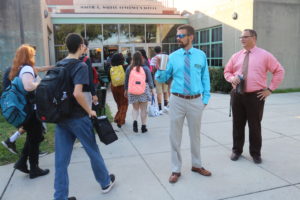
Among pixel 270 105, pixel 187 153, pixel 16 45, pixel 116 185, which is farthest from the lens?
pixel 16 45

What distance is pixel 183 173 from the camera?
12.9 ft

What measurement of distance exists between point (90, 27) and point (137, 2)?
11.3 feet

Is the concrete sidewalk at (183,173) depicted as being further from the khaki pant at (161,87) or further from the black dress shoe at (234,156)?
the khaki pant at (161,87)

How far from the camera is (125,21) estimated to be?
16.8 m

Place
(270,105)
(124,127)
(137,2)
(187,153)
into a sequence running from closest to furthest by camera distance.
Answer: (187,153) → (124,127) → (270,105) → (137,2)

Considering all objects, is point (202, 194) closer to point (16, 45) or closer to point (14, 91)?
point (14, 91)

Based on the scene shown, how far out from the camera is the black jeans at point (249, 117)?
4.16 meters

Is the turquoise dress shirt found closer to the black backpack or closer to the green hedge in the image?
the black backpack

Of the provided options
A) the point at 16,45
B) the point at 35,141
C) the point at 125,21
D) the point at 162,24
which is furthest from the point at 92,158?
the point at 162,24

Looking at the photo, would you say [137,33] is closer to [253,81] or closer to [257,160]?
[253,81]

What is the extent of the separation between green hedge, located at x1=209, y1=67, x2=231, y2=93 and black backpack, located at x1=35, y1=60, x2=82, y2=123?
9.99m

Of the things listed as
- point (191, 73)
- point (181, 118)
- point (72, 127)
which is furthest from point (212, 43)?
point (72, 127)

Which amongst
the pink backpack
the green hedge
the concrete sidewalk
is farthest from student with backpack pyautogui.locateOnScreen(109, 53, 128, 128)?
the green hedge

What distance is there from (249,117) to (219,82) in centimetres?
837
